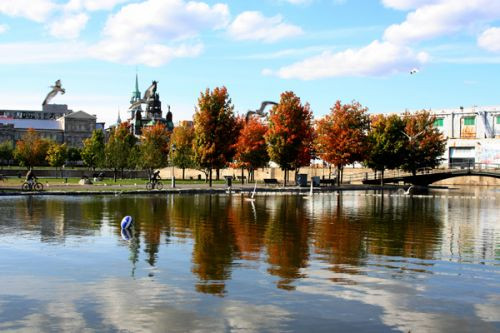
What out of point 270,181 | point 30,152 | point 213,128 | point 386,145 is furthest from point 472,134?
point 30,152

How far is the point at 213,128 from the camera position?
6297 centimetres

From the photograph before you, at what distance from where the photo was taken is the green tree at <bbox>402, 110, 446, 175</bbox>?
8156 centimetres

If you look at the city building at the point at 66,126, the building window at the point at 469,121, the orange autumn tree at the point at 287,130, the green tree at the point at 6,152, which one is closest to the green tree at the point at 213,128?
the orange autumn tree at the point at 287,130

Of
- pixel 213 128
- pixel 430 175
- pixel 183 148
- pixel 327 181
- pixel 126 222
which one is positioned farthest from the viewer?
pixel 183 148

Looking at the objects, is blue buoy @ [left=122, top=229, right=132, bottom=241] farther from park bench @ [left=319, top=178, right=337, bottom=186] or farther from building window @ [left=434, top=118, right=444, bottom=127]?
building window @ [left=434, top=118, right=444, bottom=127]

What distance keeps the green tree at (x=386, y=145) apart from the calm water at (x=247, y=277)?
179ft

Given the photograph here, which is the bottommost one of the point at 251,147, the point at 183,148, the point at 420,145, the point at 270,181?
the point at 270,181

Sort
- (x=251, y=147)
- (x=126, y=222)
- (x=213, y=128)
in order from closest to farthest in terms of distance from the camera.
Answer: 1. (x=126, y=222)
2. (x=213, y=128)
3. (x=251, y=147)

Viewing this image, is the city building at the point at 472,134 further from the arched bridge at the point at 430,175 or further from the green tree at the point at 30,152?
the green tree at the point at 30,152

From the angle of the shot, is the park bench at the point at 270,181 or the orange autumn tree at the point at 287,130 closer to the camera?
the orange autumn tree at the point at 287,130

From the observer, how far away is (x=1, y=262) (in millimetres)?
Answer: 14266

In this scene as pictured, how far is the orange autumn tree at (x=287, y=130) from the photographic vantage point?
65025 mm

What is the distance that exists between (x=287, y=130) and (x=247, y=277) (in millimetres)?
52991

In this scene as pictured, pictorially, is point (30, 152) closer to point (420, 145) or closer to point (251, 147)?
point (251, 147)
